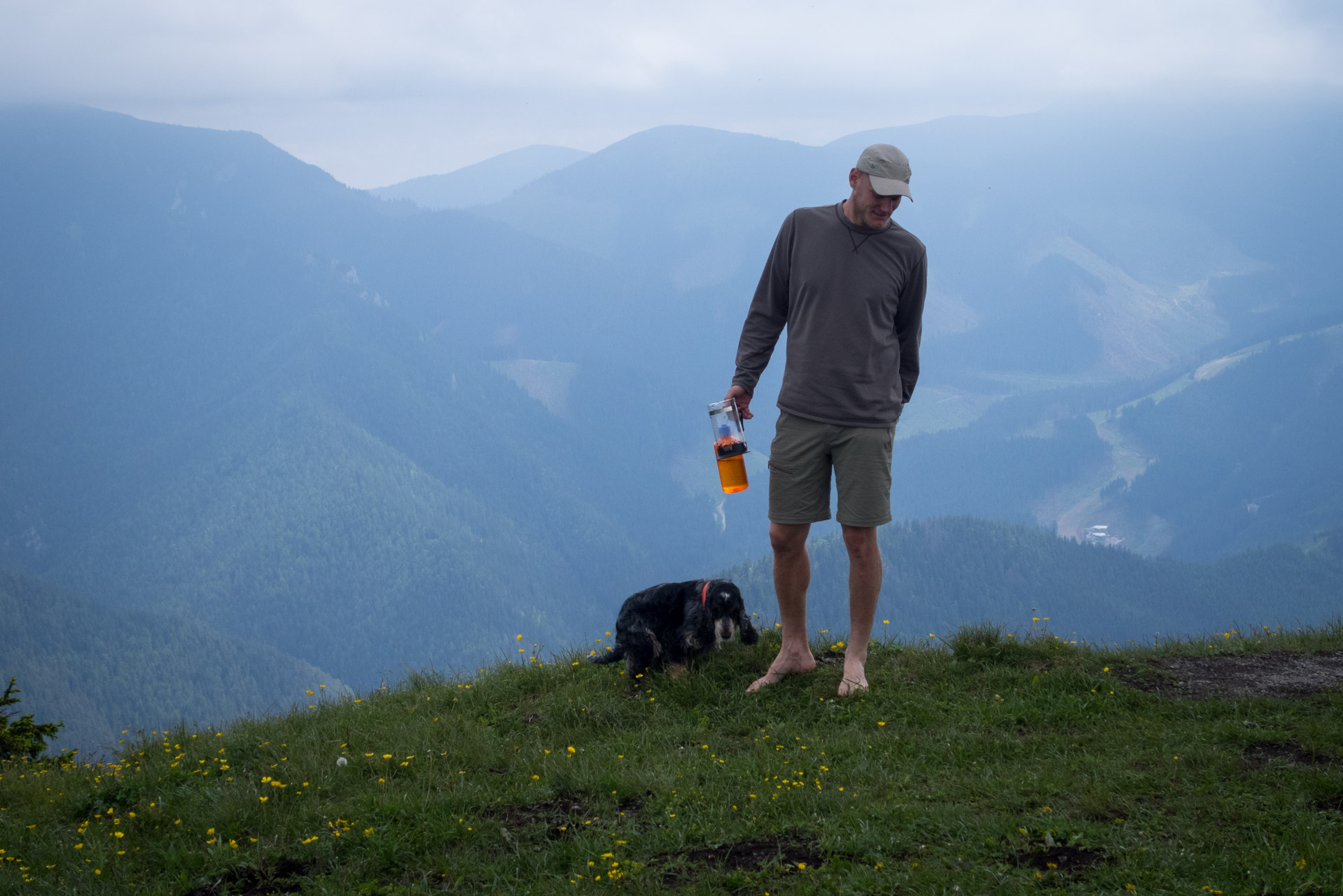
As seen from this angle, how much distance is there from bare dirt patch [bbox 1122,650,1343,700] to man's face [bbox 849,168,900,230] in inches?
118

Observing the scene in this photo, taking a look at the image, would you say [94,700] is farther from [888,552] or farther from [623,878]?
[623,878]

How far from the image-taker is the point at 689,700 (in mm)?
5539

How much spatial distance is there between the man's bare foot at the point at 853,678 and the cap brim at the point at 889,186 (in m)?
2.64

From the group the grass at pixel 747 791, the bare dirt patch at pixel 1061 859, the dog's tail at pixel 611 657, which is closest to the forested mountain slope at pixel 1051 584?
the dog's tail at pixel 611 657

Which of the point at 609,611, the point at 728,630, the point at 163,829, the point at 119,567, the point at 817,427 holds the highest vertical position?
the point at 817,427

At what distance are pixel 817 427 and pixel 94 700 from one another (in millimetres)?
137128

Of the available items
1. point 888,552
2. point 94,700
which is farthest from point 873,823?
point 94,700

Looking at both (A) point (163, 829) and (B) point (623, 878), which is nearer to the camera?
(B) point (623, 878)

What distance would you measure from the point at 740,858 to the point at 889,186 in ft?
10.5

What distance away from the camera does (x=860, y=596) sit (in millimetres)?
5176

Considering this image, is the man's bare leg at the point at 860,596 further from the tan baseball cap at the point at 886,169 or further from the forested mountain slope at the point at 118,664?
the forested mountain slope at the point at 118,664

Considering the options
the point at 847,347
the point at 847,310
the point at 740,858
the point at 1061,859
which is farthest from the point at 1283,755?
the point at 847,310

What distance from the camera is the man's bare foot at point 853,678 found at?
5273 mm

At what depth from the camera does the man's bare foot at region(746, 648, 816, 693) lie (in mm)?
5574
